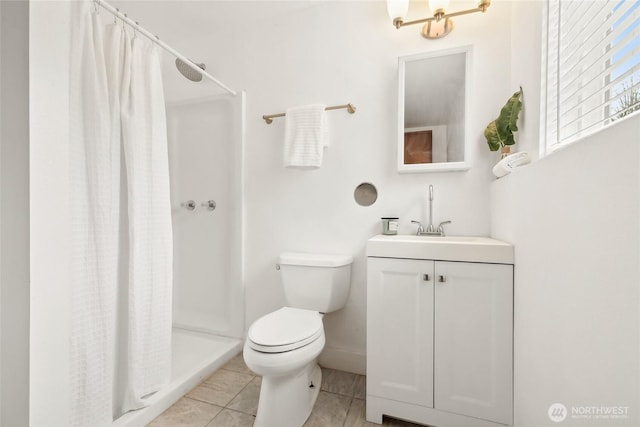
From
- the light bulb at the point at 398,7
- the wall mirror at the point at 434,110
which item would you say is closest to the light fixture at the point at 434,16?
the light bulb at the point at 398,7

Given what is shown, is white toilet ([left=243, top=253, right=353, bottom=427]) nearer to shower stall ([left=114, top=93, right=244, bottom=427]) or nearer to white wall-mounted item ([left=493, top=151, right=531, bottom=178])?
shower stall ([left=114, top=93, right=244, bottom=427])

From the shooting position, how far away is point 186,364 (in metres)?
1.63

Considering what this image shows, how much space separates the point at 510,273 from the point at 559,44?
84cm

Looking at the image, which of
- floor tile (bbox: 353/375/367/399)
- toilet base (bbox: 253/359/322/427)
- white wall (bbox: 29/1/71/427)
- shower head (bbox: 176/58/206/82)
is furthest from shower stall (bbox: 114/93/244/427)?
white wall (bbox: 29/1/71/427)

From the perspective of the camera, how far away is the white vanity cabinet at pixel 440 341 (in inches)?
43.5

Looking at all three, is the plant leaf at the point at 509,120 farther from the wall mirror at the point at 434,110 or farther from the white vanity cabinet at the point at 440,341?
the white vanity cabinet at the point at 440,341

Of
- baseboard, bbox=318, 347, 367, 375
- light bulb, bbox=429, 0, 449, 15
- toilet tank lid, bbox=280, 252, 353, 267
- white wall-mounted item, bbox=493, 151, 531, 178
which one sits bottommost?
baseboard, bbox=318, 347, 367, 375

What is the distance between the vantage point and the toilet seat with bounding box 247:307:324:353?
43.7 inches

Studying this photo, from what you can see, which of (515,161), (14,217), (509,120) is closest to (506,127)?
(509,120)

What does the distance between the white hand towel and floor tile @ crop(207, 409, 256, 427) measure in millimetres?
1336

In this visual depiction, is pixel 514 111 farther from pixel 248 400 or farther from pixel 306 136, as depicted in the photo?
pixel 248 400

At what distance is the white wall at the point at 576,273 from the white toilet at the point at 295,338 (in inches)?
32.3

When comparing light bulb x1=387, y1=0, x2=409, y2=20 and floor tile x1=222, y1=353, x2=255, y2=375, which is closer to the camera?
light bulb x1=387, y1=0, x2=409, y2=20

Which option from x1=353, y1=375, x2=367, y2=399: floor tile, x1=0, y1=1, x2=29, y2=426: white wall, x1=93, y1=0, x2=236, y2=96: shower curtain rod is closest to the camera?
x1=0, y1=1, x2=29, y2=426: white wall
